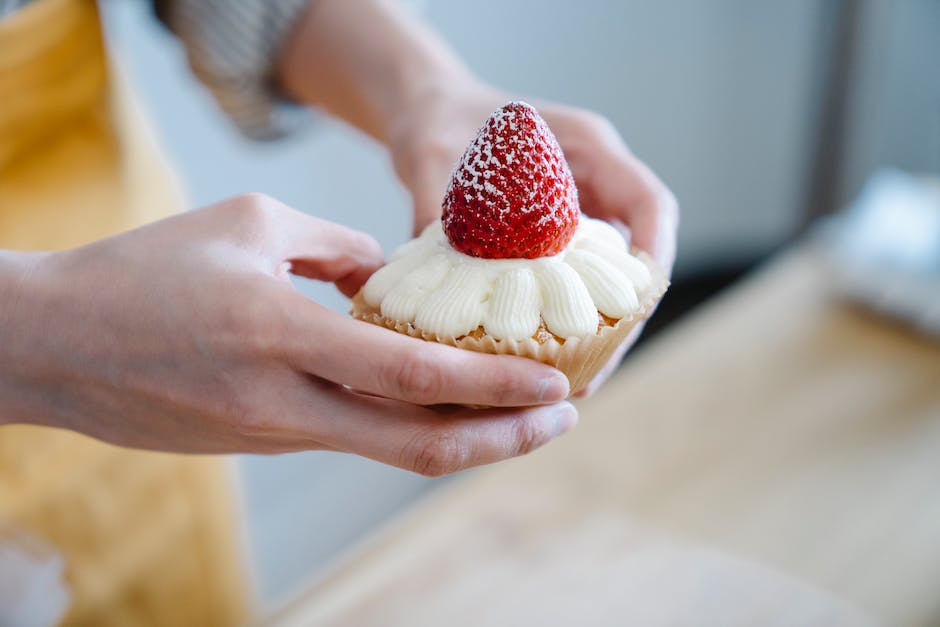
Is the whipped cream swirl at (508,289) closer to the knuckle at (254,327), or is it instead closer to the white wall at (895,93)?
the knuckle at (254,327)

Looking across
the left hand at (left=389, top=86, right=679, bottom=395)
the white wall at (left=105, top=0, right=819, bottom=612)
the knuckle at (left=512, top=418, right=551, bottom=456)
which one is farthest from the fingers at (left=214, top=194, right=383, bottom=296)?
the white wall at (left=105, top=0, right=819, bottom=612)

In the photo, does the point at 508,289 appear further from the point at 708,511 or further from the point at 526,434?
the point at 708,511

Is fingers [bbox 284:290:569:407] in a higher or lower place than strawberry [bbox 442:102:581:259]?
lower

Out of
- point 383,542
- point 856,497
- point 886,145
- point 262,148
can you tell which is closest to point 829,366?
point 856,497

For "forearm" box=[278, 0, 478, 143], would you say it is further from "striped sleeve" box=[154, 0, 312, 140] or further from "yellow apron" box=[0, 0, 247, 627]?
"yellow apron" box=[0, 0, 247, 627]

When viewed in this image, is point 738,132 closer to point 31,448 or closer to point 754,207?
point 754,207

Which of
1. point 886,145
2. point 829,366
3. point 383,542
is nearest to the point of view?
point 383,542
